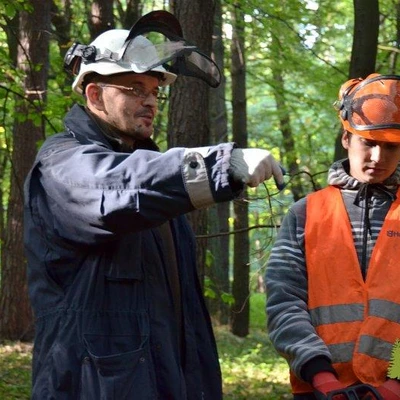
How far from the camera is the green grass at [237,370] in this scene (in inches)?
352

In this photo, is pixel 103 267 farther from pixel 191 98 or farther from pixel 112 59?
pixel 191 98

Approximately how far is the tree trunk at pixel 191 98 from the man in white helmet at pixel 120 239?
288cm

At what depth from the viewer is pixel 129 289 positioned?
3021mm

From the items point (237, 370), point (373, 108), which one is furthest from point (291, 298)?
point (237, 370)

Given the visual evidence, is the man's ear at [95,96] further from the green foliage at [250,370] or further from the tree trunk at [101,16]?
the tree trunk at [101,16]

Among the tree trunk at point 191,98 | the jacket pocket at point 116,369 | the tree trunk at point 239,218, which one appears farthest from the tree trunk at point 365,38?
the tree trunk at point 239,218

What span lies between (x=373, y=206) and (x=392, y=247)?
0.23m

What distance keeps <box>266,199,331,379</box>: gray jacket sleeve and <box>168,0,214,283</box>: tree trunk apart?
2.50m

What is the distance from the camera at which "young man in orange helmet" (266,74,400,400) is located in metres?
3.61

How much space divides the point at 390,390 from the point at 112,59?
5.68 ft

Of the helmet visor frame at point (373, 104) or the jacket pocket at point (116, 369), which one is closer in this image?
the jacket pocket at point (116, 369)

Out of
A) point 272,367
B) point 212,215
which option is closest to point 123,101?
point 272,367

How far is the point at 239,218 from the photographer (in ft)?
46.7

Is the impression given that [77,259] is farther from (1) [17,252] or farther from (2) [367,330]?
(1) [17,252]
